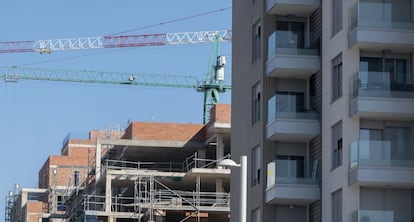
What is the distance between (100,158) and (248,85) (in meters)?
43.5

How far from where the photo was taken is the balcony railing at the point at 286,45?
52438 mm

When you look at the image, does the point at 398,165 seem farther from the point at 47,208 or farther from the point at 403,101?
the point at 47,208

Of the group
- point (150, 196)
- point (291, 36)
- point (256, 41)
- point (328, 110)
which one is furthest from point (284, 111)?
point (150, 196)

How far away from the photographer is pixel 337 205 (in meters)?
48.2

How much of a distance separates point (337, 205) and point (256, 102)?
355 inches

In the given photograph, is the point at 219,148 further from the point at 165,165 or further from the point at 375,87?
the point at 375,87

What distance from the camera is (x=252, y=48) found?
57094 millimetres

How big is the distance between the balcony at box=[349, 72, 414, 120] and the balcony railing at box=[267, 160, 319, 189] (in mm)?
5066

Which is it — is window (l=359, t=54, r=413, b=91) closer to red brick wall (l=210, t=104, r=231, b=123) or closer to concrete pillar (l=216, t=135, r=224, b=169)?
red brick wall (l=210, t=104, r=231, b=123)

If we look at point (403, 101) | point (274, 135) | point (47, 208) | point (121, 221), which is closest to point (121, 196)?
point (121, 221)

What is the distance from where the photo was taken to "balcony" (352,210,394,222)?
45.6m

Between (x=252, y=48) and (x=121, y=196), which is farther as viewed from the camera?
(x=121, y=196)

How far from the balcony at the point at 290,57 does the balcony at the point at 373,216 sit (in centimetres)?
826

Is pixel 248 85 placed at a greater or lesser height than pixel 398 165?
greater
